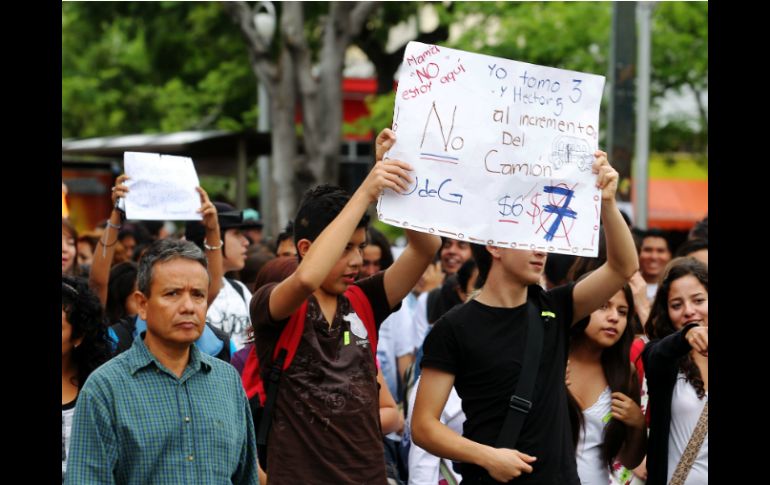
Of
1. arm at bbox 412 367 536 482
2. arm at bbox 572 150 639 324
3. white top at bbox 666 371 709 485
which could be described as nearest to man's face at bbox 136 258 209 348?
arm at bbox 412 367 536 482

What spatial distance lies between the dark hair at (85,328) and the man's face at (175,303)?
1.12 m

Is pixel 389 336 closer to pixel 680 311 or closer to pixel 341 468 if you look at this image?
pixel 680 311

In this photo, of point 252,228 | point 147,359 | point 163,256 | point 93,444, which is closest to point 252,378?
point 163,256

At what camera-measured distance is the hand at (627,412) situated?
508 cm

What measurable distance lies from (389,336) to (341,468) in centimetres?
379

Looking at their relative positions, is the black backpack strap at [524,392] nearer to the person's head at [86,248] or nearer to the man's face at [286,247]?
the man's face at [286,247]

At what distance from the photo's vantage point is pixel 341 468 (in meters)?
4.27

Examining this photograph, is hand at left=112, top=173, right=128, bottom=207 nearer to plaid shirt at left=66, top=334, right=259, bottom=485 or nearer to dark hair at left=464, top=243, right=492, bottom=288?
dark hair at left=464, top=243, right=492, bottom=288

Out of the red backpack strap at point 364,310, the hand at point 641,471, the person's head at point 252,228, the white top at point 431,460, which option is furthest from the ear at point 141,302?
the person's head at point 252,228

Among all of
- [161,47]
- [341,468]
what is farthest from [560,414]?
[161,47]

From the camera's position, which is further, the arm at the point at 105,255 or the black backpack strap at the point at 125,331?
the arm at the point at 105,255

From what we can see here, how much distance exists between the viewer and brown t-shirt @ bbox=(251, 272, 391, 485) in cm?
428

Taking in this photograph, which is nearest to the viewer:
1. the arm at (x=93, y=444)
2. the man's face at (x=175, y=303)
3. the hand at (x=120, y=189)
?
the arm at (x=93, y=444)

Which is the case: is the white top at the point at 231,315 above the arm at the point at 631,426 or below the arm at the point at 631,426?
above
